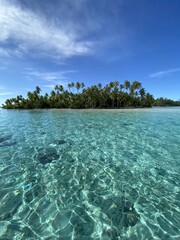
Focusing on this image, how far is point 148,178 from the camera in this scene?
6.57m

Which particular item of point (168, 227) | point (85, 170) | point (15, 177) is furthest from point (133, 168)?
point (15, 177)

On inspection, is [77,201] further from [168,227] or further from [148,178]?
[148,178]

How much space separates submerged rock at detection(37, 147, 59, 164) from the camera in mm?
8398

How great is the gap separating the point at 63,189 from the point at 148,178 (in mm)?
→ 3562

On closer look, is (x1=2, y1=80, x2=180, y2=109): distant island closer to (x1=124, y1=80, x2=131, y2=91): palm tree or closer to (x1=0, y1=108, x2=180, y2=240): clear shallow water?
(x1=124, y1=80, x2=131, y2=91): palm tree

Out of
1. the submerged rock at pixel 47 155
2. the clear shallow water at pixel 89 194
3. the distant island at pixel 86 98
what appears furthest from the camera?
the distant island at pixel 86 98

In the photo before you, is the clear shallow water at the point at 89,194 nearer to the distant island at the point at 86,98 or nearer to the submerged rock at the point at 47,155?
the submerged rock at the point at 47,155

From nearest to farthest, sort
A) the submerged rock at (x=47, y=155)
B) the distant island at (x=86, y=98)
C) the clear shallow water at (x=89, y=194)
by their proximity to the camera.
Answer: the clear shallow water at (x=89, y=194)
the submerged rock at (x=47, y=155)
the distant island at (x=86, y=98)

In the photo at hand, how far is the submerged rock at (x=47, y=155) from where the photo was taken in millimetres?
8398

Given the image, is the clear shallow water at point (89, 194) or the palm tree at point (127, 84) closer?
the clear shallow water at point (89, 194)

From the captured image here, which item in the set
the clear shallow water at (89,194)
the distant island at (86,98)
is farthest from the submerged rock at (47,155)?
the distant island at (86,98)

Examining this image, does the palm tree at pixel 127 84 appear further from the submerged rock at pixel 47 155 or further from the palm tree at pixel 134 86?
the submerged rock at pixel 47 155

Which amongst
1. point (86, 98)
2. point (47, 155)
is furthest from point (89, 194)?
point (86, 98)

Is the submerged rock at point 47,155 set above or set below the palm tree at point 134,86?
below
